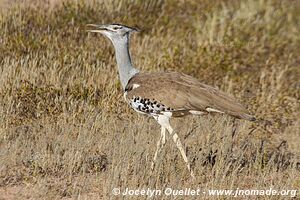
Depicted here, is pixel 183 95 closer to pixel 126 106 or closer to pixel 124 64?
pixel 124 64

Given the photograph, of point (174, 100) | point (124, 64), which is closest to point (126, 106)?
point (124, 64)

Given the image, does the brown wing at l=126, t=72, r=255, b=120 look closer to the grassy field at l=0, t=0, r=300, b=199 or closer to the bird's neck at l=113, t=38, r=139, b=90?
the bird's neck at l=113, t=38, r=139, b=90

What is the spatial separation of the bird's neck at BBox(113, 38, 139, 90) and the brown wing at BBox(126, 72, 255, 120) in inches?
10.0

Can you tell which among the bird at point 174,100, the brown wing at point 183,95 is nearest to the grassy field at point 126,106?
the bird at point 174,100

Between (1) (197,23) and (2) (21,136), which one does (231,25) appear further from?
(2) (21,136)

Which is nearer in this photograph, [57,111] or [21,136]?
[21,136]

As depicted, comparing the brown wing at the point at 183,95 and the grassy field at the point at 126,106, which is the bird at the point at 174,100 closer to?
the brown wing at the point at 183,95

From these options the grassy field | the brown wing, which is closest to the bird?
the brown wing

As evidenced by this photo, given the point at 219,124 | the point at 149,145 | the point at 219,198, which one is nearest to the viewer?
the point at 219,198

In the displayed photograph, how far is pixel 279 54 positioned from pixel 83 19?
2877mm

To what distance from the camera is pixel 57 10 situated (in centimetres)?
1013

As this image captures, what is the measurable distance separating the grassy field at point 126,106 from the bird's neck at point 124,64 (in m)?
0.49

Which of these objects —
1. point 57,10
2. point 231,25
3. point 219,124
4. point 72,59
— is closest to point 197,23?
point 231,25

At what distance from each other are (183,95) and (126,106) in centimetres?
201
